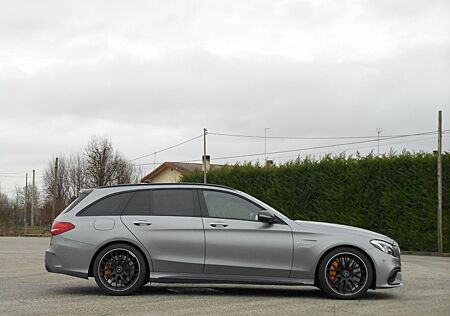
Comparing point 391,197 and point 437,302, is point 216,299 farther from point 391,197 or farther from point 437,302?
point 391,197

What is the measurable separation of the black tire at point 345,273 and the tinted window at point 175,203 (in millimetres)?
1934

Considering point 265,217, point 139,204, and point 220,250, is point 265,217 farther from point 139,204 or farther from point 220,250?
point 139,204

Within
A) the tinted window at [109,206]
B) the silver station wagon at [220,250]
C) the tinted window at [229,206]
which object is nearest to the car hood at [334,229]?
the silver station wagon at [220,250]

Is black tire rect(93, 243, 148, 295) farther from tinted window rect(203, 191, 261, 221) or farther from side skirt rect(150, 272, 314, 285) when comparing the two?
tinted window rect(203, 191, 261, 221)

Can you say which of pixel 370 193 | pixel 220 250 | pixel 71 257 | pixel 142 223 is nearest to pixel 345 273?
pixel 220 250

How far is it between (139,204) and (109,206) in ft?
1.41

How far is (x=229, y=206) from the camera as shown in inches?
395

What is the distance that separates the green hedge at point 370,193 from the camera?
24547mm

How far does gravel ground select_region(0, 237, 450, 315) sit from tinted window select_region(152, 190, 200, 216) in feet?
3.79

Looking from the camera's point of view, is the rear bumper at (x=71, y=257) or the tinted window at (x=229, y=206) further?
the tinted window at (x=229, y=206)

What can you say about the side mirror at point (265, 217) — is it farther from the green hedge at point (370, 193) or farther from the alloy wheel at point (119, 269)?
the green hedge at point (370, 193)

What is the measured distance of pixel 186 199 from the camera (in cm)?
1009

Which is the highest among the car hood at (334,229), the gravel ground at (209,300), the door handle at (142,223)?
the door handle at (142,223)

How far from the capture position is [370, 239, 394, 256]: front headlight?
9727mm
